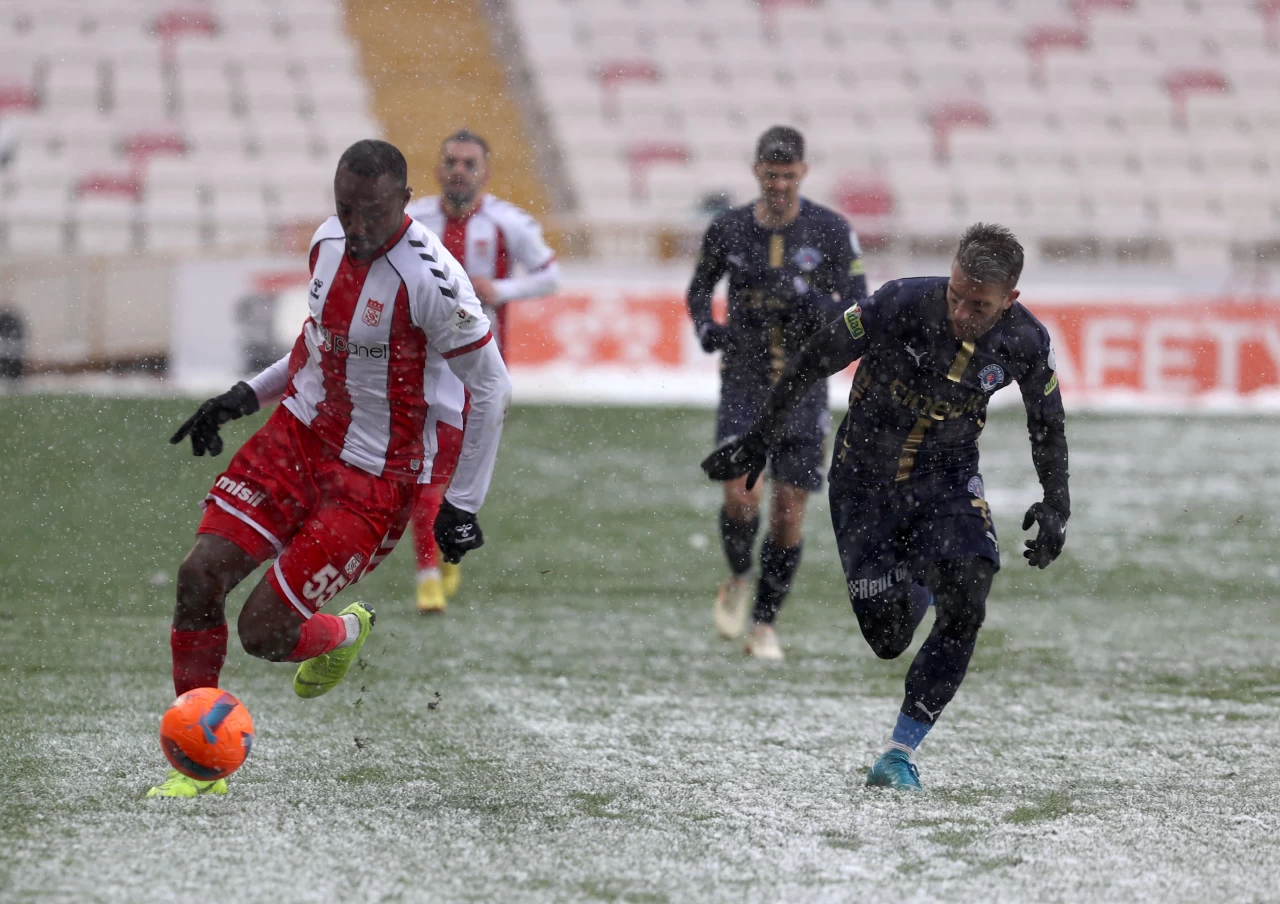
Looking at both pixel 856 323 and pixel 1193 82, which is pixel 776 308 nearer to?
pixel 856 323

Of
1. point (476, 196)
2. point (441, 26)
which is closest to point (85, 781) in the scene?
point (476, 196)

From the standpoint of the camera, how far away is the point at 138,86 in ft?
64.8

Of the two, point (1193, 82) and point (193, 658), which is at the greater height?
point (1193, 82)

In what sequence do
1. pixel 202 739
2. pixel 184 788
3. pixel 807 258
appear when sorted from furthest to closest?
pixel 807 258, pixel 184 788, pixel 202 739

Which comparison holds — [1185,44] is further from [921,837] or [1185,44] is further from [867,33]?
[921,837]

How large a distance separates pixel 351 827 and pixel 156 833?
0.45 metres

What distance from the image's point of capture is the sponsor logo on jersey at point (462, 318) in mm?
4492

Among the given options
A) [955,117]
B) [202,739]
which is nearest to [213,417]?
[202,739]

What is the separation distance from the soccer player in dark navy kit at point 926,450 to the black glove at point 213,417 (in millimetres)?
1353

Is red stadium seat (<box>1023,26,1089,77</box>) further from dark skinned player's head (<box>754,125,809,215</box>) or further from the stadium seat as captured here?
dark skinned player's head (<box>754,125,809,215</box>)

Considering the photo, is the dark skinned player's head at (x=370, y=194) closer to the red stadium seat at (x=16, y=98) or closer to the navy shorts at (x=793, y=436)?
the navy shorts at (x=793, y=436)

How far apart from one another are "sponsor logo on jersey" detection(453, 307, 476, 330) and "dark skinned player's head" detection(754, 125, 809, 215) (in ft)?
7.96

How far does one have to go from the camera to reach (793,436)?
271 inches

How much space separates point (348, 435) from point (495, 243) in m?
3.36
